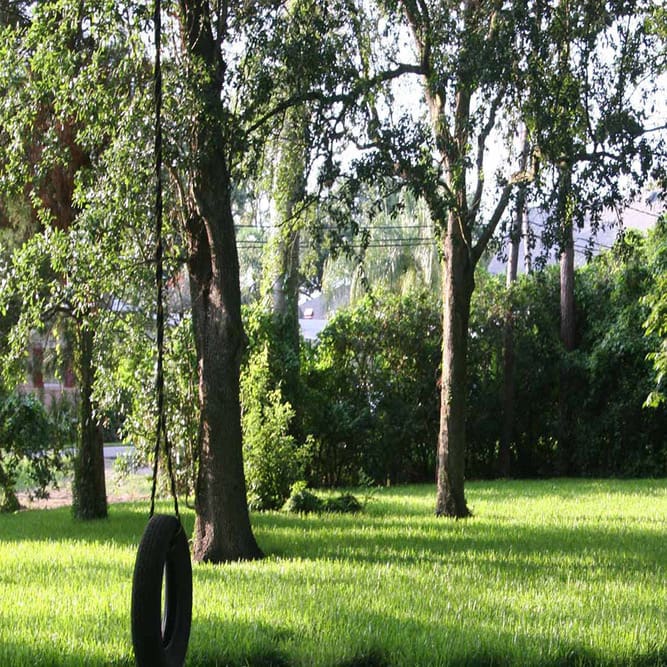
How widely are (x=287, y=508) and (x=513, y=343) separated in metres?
8.68

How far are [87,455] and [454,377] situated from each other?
17.6 feet

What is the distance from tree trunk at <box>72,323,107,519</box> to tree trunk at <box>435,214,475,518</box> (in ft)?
16.0

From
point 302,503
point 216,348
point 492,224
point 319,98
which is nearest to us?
point 319,98

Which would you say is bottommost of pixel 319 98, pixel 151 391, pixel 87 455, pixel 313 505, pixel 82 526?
pixel 82 526

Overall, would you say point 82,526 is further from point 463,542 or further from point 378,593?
point 378,593

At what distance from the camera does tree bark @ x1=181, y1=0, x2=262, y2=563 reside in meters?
11.0

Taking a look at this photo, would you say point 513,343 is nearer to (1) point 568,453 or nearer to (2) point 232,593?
(1) point 568,453

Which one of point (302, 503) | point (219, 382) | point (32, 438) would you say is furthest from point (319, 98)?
point (32, 438)

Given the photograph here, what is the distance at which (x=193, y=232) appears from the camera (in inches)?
453

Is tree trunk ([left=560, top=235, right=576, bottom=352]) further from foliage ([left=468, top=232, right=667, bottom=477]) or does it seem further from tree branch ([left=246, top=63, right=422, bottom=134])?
tree branch ([left=246, top=63, right=422, bottom=134])

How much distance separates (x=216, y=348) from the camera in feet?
36.7

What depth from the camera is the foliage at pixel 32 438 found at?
17047mm

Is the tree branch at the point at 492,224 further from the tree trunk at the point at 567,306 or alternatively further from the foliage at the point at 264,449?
the tree trunk at the point at 567,306

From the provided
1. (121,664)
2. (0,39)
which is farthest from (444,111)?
(121,664)
